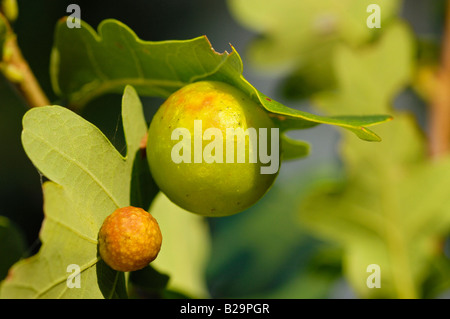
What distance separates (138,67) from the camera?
839 mm

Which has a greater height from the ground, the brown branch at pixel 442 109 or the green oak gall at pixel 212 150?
the brown branch at pixel 442 109

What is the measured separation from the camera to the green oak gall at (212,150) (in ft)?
2.14

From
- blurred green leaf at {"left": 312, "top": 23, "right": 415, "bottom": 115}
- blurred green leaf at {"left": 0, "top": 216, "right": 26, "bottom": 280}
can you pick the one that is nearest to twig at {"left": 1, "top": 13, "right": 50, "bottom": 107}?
blurred green leaf at {"left": 0, "top": 216, "right": 26, "bottom": 280}

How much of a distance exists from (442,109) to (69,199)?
107 cm

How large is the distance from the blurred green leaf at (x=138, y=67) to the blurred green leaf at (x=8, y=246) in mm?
247

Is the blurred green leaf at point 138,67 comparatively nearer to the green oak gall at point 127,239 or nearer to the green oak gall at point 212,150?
the green oak gall at point 212,150

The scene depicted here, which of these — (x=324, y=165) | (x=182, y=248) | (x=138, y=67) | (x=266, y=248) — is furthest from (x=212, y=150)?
(x=324, y=165)

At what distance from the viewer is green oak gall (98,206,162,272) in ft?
2.15

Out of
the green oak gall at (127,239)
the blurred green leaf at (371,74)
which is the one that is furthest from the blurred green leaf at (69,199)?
the blurred green leaf at (371,74)

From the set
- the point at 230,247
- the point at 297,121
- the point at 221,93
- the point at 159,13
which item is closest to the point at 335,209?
the point at 230,247

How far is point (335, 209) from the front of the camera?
133cm

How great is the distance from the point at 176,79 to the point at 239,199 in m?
0.23

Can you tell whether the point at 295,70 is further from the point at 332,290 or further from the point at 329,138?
the point at 332,290

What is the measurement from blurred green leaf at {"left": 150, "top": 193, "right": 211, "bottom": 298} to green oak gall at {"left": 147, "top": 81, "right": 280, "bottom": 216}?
369 millimetres
